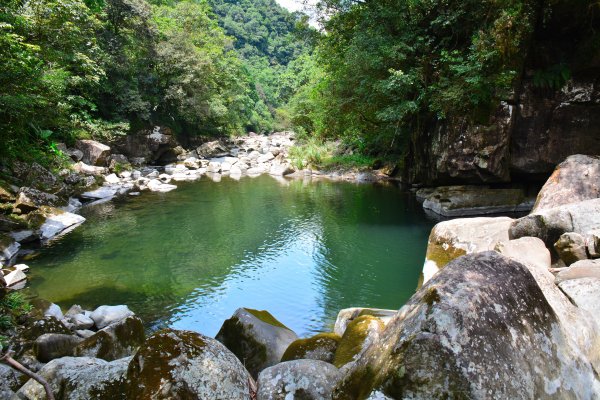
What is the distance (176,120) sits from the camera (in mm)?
31422

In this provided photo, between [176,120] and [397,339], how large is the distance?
3136 centimetres

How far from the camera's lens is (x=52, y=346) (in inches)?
198

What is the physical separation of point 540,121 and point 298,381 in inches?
563

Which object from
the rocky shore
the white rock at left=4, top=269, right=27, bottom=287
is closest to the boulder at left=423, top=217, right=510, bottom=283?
the rocky shore

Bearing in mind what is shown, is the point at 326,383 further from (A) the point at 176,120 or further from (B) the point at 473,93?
(A) the point at 176,120

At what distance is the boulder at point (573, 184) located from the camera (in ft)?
29.3

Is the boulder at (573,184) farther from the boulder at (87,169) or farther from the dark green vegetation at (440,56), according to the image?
the boulder at (87,169)

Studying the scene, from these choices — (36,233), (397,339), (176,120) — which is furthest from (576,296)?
(176,120)

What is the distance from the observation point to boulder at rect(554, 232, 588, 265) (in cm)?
573

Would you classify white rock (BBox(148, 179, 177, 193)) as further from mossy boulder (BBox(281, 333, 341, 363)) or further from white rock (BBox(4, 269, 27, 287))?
mossy boulder (BBox(281, 333, 341, 363))

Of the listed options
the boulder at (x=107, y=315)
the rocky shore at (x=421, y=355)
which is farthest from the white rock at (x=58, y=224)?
the rocky shore at (x=421, y=355)

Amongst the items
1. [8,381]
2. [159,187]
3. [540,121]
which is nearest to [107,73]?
[159,187]

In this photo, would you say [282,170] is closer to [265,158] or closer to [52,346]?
[265,158]

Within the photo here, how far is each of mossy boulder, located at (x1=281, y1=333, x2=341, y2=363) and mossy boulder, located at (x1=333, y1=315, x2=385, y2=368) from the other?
156 mm
